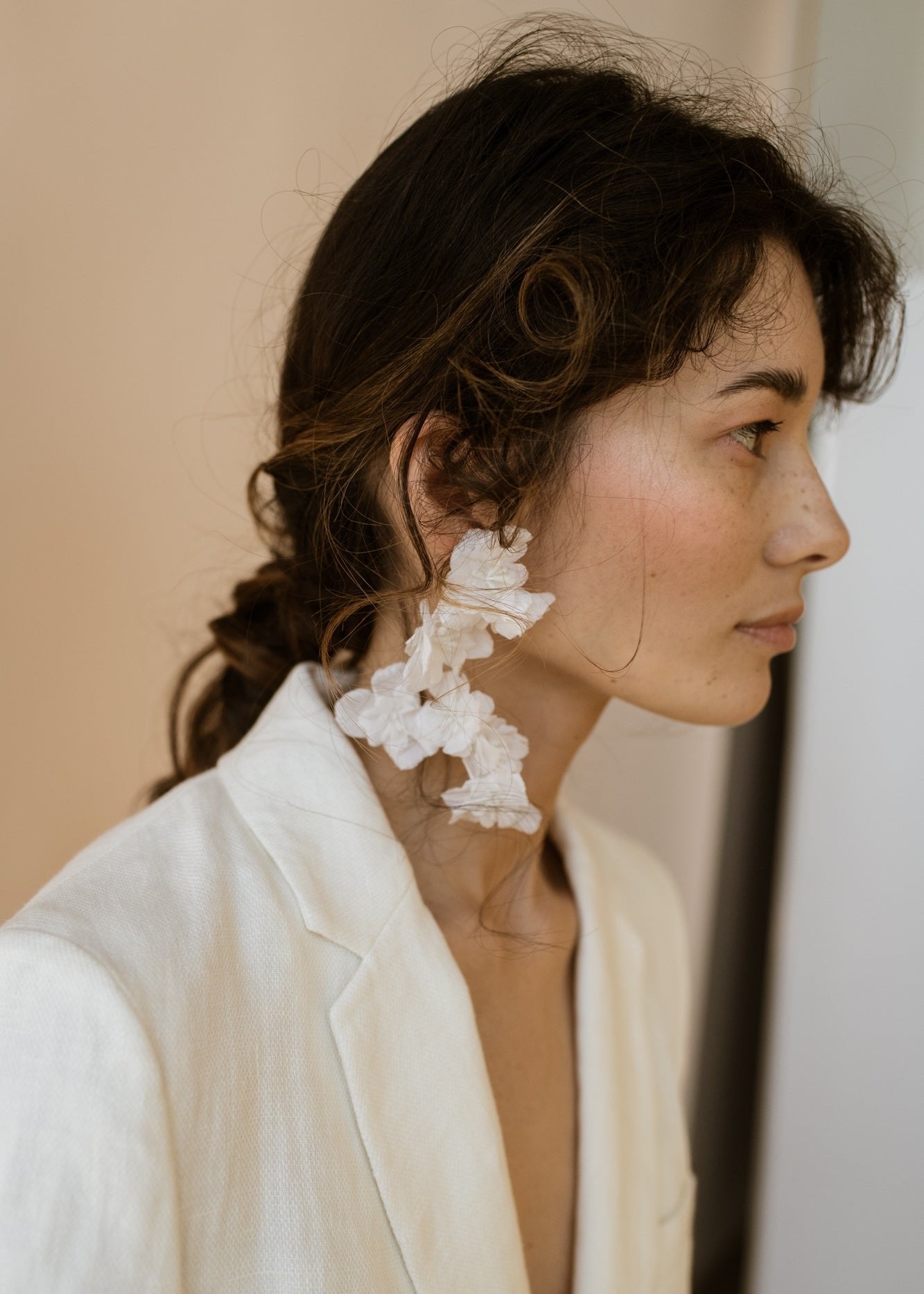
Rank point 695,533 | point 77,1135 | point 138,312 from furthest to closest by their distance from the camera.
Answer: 1. point 138,312
2. point 695,533
3. point 77,1135

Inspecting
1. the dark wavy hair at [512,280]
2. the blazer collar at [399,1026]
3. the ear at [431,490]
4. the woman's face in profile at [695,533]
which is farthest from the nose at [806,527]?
the blazer collar at [399,1026]

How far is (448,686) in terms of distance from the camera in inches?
35.4

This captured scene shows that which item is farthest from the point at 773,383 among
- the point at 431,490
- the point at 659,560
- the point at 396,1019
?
the point at 396,1019

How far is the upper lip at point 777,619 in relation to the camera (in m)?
0.97

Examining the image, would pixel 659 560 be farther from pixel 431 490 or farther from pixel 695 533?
pixel 431 490

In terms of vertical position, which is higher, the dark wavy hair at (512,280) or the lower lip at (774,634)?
the dark wavy hair at (512,280)

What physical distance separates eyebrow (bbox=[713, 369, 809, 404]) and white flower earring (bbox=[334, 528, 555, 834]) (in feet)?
0.67

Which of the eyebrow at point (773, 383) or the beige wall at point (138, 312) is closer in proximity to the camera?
the eyebrow at point (773, 383)

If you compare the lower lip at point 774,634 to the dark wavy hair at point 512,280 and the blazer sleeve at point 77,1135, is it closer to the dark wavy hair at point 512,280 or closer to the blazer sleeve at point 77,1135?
the dark wavy hair at point 512,280

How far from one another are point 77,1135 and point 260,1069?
15cm

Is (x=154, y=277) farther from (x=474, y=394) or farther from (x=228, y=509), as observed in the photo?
(x=474, y=394)

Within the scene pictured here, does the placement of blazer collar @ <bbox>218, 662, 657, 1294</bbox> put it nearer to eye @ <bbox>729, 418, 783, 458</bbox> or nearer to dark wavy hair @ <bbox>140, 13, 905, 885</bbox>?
dark wavy hair @ <bbox>140, 13, 905, 885</bbox>

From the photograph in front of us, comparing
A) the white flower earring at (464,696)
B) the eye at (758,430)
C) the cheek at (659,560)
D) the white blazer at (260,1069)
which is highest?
the eye at (758,430)

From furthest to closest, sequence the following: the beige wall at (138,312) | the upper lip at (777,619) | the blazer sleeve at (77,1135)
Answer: the beige wall at (138,312) → the upper lip at (777,619) → the blazer sleeve at (77,1135)
